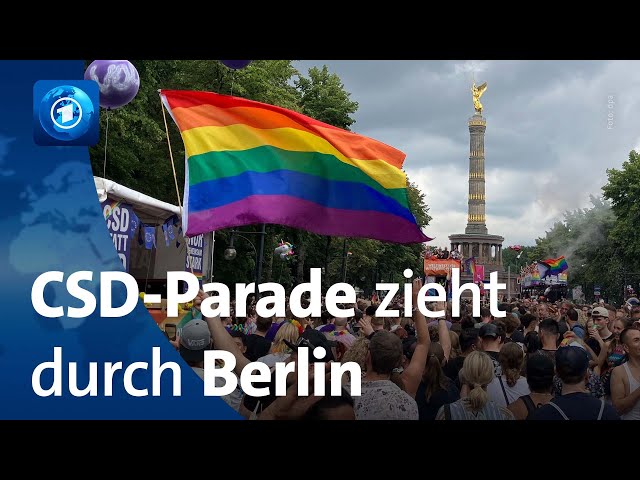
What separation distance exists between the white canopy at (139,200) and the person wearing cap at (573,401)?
15.9ft

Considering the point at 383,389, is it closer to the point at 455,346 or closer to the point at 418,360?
the point at 418,360

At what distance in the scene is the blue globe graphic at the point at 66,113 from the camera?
14.8 feet

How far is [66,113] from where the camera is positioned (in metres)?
4.51

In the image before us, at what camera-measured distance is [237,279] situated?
105ft

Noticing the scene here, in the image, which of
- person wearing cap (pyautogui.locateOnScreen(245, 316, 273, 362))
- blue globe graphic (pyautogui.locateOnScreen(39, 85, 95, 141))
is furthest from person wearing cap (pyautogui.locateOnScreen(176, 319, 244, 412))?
person wearing cap (pyautogui.locateOnScreen(245, 316, 273, 362))

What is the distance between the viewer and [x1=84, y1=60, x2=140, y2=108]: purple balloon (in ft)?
21.5

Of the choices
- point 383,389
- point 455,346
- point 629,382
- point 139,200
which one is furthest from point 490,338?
point 139,200

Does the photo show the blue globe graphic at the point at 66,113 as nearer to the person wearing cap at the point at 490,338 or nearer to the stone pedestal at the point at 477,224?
the person wearing cap at the point at 490,338

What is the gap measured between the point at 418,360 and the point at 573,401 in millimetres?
1341

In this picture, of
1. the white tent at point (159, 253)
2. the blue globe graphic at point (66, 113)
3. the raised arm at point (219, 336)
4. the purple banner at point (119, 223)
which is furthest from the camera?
the white tent at point (159, 253)

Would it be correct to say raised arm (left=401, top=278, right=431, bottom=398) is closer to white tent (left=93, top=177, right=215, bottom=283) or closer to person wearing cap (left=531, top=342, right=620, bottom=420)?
person wearing cap (left=531, top=342, right=620, bottom=420)

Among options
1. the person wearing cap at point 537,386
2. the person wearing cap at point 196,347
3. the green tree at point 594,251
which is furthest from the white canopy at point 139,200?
the green tree at point 594,251

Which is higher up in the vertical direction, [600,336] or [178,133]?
[178,133]
